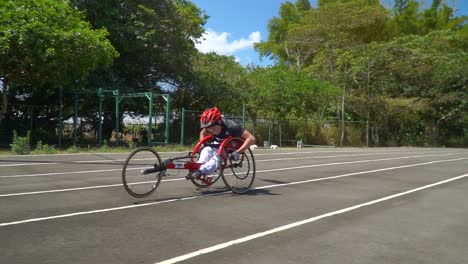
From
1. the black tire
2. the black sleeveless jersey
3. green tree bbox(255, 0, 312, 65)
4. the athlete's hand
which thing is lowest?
the black tire

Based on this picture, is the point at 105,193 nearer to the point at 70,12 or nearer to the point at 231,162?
the point at 231,162

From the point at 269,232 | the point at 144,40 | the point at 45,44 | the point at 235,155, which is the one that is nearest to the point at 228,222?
the point at 269,232

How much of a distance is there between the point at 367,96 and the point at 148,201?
31066 mm

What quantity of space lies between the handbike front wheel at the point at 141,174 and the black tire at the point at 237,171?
1165 mm

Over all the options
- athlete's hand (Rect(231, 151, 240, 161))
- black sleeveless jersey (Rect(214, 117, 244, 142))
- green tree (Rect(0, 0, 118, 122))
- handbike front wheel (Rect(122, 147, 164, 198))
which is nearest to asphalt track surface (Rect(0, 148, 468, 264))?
handbike front wheel (Rect(122, 147, 164, 198))

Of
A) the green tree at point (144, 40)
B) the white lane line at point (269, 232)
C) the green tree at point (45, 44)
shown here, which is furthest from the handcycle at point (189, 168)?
the green tree at point (144, 40)

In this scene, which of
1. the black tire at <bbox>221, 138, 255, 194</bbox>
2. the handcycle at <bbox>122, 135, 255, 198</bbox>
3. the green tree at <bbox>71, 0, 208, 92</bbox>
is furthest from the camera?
the green tree at <bbox>71, 0, 208, 92</bbox>

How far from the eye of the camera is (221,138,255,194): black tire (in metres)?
7.77

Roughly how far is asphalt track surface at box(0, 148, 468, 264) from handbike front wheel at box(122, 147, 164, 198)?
186 mm

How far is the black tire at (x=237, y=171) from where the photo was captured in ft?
25.5

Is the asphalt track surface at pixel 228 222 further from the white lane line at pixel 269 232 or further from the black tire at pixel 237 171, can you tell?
the black tire at pixel 237 171

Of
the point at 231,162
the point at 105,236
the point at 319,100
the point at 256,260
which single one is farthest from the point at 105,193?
the point at 319,100

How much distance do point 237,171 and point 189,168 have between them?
1.04 m

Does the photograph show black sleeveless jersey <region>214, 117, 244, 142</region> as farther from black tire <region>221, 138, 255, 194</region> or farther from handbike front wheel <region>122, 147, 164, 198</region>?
handbike front wheel <region>122, 147, 164, 198</region>
